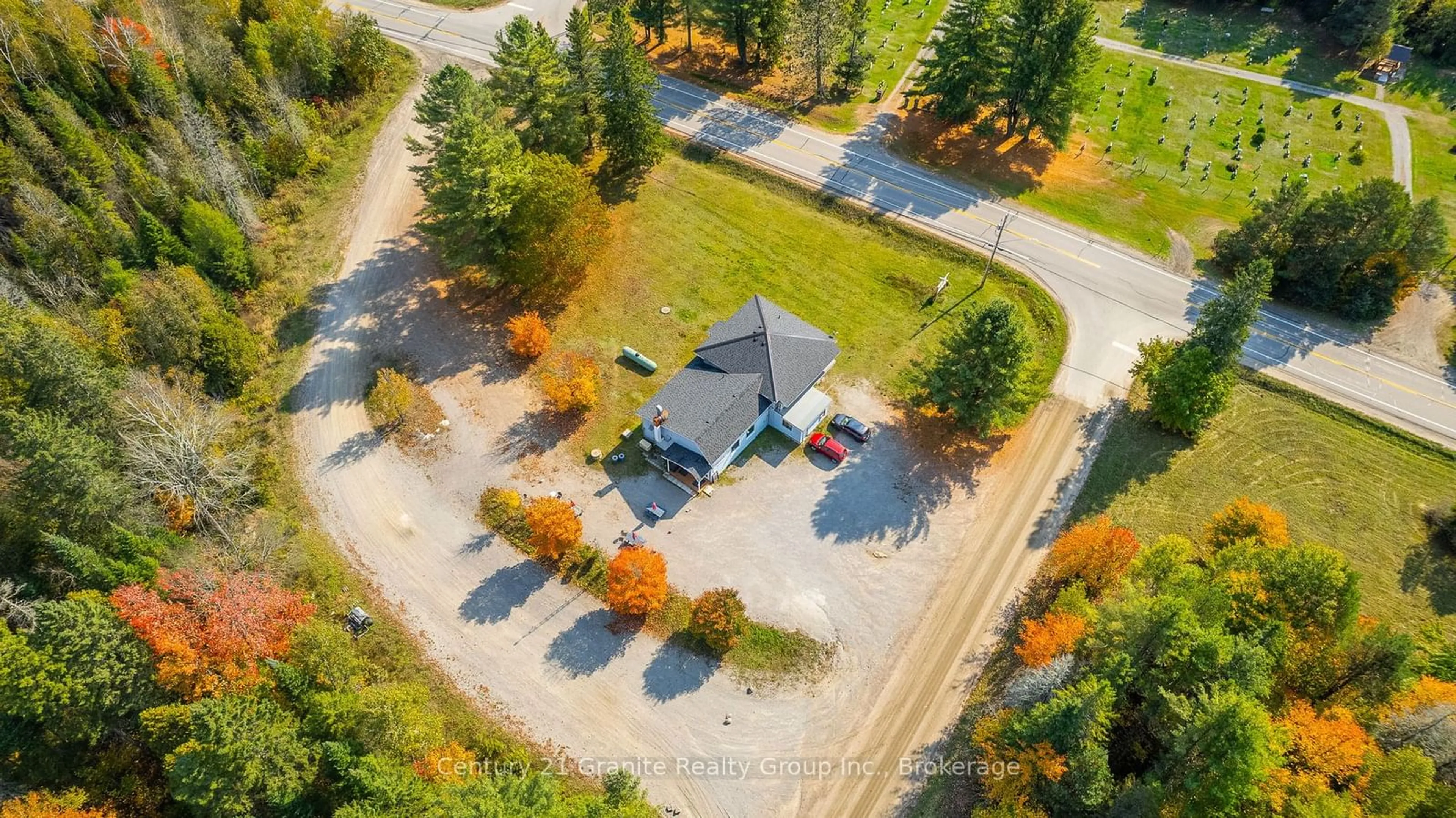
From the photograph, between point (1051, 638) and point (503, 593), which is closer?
point (1051, 638)

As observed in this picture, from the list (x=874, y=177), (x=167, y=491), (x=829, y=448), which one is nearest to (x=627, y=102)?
(x=874, y=177)

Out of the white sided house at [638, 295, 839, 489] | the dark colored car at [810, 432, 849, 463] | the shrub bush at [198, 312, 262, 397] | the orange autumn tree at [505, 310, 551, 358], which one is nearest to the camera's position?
the white sided house at [638, 295, 839, 489]

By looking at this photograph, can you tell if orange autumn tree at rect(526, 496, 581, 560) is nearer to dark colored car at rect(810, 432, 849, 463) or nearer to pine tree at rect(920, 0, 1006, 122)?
dark colored car at rect(810, 432, 849, 463)

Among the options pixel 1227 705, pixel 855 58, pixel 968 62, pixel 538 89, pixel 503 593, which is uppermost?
pixel 968 62

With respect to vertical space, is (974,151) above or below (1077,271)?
above

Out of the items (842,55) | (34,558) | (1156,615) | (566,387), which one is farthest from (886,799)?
(842,55)

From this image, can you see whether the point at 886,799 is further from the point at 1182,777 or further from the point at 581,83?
the point at 581,83

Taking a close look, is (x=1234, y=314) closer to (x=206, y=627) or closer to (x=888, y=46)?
(x=888, y=46)

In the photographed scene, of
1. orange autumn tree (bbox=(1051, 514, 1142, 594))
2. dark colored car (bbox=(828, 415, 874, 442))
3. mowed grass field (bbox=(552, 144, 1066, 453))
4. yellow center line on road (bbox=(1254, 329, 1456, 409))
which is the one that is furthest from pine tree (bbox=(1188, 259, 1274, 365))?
dark colored car (bbox=(828, 415, 874, 442))
